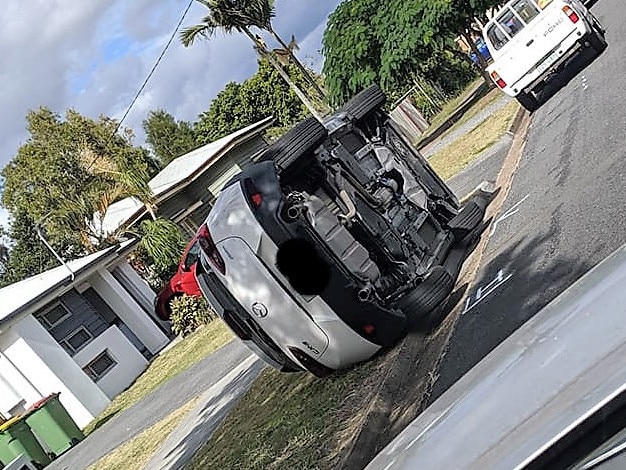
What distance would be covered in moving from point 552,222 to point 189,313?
17341mm

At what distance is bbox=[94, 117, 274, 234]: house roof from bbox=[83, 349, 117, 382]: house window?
21.5 feet

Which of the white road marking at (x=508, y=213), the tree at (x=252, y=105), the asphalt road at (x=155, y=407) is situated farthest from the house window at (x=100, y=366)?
the tree at (x=252, y=105)

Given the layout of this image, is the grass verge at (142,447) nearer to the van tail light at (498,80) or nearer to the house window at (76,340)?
the van tail light at (498,80)

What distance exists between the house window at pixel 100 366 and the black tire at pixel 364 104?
15.5 m

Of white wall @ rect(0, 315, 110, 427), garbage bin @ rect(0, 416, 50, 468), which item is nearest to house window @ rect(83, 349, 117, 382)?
white wall @ rect(0, 315, 110, 427)

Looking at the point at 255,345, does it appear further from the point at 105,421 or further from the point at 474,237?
the point at 105,421

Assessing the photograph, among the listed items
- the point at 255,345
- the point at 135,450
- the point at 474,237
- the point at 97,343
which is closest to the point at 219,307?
the point at 255,345

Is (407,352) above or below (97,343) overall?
below

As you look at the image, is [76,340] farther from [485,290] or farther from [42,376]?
[485,290]

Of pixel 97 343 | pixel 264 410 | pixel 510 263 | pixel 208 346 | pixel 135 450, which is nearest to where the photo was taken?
pixel 510 263

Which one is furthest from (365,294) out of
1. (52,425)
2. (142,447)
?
(52,425)

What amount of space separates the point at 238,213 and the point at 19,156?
1517 inches

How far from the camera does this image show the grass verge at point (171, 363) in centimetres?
1948

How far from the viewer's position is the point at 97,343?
78.4 ft
